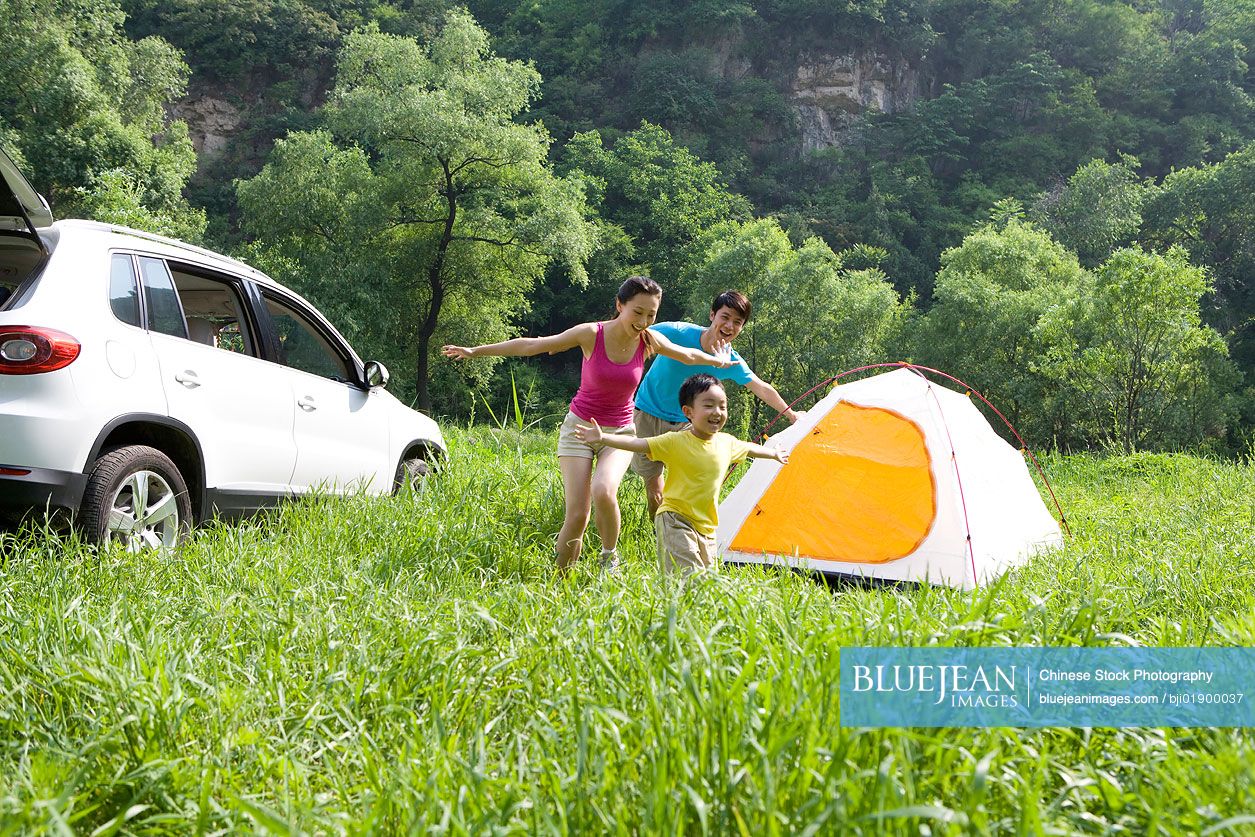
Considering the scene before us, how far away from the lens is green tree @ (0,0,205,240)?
2705 cm

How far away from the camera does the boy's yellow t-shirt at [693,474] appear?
171 inches

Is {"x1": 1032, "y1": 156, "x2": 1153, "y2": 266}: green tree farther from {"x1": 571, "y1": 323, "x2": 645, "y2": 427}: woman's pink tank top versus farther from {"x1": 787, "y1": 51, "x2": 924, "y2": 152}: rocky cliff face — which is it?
{"x1": 571, "y1": 323, "x2": 645, "y2": 427}: woman's pink tank top

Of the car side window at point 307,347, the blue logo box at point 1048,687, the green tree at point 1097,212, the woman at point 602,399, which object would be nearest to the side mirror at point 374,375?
the car side window at point 307,347

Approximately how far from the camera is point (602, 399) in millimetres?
4723

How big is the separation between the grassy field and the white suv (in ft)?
1.02

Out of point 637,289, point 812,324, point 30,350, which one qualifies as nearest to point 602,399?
point 637,289

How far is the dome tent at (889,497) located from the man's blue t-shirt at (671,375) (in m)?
0.73

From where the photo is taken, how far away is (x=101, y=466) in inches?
153

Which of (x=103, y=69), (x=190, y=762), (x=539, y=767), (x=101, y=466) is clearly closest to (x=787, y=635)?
(x=539, y=767)

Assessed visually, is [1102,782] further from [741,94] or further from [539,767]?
[741,94]

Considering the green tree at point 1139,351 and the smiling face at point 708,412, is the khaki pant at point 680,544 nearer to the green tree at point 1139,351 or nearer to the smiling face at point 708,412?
the smiling face at point 708,412

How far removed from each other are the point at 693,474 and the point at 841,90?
64144mm

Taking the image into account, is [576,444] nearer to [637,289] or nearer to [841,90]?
[637,289]

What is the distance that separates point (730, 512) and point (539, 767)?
404 centimetres
